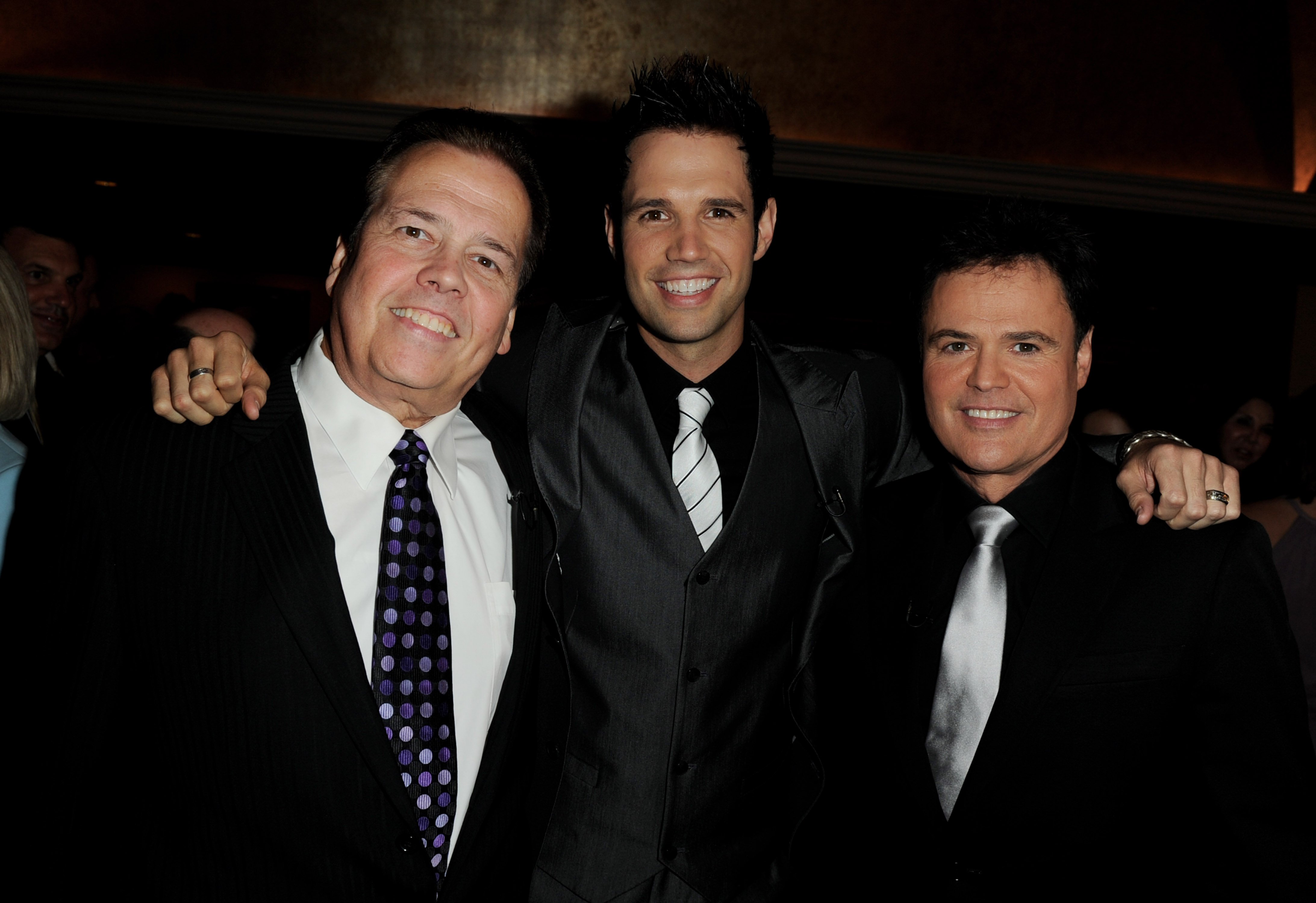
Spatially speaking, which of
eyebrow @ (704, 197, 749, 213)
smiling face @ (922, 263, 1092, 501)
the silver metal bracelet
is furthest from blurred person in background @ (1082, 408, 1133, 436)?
eyebrow @ (704, 197, 749, 213)

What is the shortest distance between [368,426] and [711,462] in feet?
2.32

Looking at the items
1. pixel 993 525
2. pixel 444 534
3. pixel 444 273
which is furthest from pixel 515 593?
pixel 993 525

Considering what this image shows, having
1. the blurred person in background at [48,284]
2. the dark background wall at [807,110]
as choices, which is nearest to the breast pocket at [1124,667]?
the blurred person in background at [48,284]

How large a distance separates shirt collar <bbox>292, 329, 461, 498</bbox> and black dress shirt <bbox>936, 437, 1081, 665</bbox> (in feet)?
3.39

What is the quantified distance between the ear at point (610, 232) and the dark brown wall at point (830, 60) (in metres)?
3.60

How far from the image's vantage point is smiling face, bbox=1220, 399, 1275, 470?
3834mm

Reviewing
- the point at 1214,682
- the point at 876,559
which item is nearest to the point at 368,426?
the point at 876,559

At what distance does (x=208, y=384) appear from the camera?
1.19 meters

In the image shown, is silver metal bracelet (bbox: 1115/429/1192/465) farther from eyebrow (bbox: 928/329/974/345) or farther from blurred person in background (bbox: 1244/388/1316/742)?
blurred person in background (bbox: 1244/388/1316/742)

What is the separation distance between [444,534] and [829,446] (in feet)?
2.77

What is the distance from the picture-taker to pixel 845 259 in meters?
6.16

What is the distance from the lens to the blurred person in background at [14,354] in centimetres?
153

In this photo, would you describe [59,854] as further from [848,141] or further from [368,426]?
[848,141]

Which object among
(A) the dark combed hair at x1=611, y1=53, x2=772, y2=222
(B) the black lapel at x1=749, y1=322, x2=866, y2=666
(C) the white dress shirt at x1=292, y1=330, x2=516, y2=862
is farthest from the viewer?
(A) the dark combed hair at x1=611, y1=53, x2=772, y2=222
